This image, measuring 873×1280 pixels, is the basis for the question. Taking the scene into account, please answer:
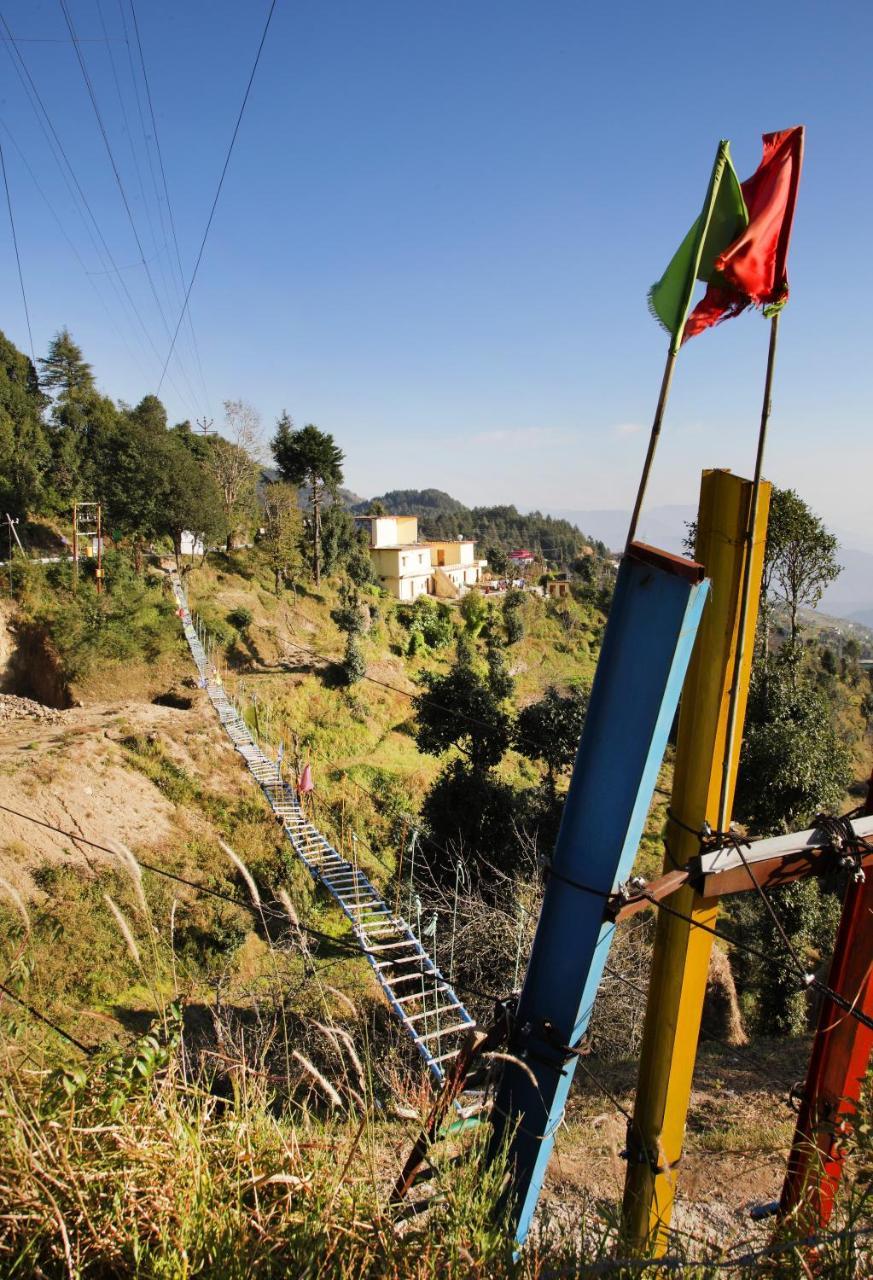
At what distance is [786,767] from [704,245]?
10299mm

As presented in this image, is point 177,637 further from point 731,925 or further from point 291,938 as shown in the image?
point 731,925

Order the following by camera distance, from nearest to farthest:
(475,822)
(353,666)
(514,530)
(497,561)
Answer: (475,822), (353,666), (497,561), (514,530)

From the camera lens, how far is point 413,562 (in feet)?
95.8

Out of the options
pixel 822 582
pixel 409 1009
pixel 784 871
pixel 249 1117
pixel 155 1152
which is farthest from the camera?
pixel 822 582

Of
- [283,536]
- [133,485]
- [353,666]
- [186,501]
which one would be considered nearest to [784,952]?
[353,666]

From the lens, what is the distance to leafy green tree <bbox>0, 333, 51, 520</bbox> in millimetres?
20438

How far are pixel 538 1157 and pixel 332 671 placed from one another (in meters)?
17.3

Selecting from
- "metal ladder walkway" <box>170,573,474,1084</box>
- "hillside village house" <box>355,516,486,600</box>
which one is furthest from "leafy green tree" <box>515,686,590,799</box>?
"hillside village house" <box>355,516,486,600</box>

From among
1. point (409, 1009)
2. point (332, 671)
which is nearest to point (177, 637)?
point (332, 671)

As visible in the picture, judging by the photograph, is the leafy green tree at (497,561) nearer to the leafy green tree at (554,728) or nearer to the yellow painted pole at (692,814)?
the leafy green tree at (554,728)

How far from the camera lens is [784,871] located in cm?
211

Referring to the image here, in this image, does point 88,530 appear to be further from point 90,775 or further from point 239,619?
point 90,775

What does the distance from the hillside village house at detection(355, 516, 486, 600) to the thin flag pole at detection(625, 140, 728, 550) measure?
1032 inches

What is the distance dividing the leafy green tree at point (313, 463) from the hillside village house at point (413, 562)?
342 centimetres
